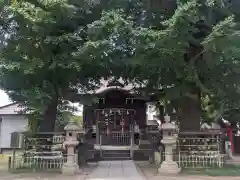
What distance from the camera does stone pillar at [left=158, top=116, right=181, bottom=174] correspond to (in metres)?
12.2

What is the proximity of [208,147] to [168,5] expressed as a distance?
6.20 m

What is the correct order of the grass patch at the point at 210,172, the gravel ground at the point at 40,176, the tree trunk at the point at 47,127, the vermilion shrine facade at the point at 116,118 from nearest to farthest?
the gravel ground at the point at 40,176, the grass patch at the point at 210,172, the tree trunk at the point at 47,127, the vermilion shrine facade at the point at 116,118

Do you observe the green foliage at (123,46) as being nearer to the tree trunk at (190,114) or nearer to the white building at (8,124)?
the tree trunk at (190,114)

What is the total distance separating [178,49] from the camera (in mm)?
11570

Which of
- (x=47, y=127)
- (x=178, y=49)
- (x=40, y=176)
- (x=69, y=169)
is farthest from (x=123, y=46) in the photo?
(x=40, y=176)

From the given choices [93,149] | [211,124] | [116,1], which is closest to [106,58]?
[116,1]

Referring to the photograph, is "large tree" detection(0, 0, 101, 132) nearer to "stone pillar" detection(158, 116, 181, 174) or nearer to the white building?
"stone pillar" detection(158, 116, 181, 174)

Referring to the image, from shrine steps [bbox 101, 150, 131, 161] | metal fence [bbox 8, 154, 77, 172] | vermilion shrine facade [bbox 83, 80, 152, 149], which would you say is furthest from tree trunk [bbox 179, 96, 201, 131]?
vermilion shrine facade [bbox 83, 80, 152, 149]

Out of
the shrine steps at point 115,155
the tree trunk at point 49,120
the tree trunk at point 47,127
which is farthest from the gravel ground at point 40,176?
the shrine steps at point 115,155

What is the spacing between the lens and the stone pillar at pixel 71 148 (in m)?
12.3

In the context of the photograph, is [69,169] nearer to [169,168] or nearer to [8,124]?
[169,168]

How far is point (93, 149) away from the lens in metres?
19.0

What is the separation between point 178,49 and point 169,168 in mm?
4459

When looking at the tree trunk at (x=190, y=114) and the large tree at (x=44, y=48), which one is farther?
the tree trunk at (x=190, y=114)
